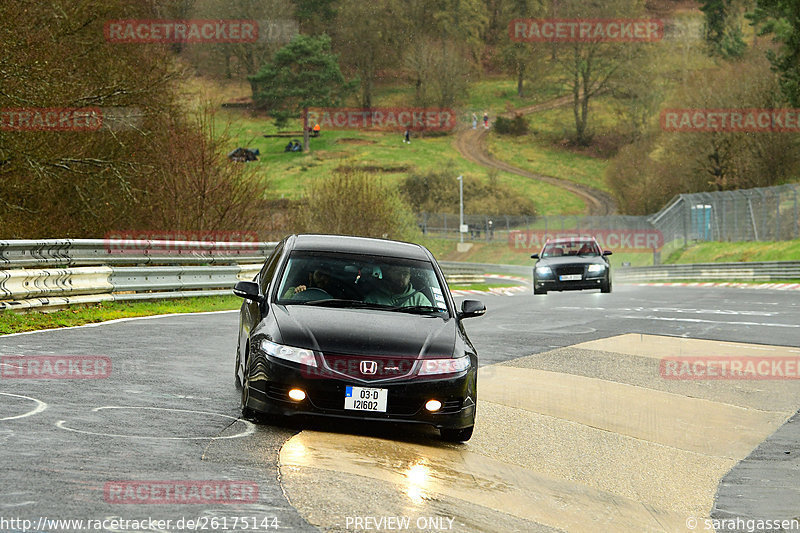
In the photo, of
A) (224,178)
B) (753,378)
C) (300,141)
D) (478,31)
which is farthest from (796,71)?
(478,31)

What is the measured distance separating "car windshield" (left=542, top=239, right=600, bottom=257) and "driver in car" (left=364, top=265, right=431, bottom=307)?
19.6 meters

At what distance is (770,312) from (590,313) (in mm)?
3708

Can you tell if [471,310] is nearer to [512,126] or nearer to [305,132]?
[305,132]

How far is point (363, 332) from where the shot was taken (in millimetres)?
8008

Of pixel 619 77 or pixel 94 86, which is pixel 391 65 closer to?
pixel 619 77

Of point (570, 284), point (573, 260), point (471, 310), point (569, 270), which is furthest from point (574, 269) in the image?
point (471, 310)

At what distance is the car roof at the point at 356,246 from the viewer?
9391 mm

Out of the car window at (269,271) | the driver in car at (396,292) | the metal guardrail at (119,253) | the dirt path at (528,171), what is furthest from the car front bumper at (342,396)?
the dirt path at (528,171)

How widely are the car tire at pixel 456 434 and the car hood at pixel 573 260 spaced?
19.8 meters

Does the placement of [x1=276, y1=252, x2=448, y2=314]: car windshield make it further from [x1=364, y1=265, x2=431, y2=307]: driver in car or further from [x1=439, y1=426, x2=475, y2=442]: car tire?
[x1=439, y1=426, x2=475, y2=442]: car tire

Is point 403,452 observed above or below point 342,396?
below

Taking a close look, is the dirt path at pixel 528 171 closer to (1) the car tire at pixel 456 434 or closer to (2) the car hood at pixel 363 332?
(2) the car hood at pixel 363 332

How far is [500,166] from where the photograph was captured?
120 metres

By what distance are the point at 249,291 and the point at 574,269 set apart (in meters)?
19.6
